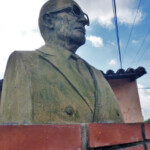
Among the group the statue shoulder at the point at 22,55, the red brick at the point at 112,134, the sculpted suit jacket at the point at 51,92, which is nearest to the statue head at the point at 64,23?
the sculpted suit jacket at the point at 51,92

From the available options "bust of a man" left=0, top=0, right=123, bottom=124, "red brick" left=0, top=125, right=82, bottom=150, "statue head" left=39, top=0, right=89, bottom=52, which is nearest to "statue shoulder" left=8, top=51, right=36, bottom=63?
"bust of a man" left=0, top=0, right=123, bottom=124

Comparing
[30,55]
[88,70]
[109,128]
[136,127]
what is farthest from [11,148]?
[88,70]

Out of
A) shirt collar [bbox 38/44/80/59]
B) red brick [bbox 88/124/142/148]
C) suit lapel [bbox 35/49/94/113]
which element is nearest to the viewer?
red brick [bbox 88/124/142/148]

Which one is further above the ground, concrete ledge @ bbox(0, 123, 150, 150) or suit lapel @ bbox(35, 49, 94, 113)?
suit lapel @ bbox(35, 49, 94, 113)

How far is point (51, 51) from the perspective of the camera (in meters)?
1.43

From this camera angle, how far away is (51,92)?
1.14m

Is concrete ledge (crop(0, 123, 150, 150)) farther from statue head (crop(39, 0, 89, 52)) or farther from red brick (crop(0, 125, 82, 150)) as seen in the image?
statue head (crop(39, 0, 89, 52))

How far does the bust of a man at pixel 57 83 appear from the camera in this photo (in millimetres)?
1095

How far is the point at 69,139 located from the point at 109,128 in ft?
0.69

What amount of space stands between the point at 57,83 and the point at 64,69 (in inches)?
5.6

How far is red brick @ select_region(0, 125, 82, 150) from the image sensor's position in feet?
2.12

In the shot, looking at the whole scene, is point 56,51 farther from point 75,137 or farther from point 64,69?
point 75,137

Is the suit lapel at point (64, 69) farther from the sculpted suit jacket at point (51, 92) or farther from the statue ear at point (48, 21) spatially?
the statue ear at point (48, 21)

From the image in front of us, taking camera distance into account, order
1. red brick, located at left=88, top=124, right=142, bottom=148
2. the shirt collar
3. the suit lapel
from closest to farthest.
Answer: red brick, located at left=88, top=124, right=142, bottom=148 → the suit lapel → the shirt collar
